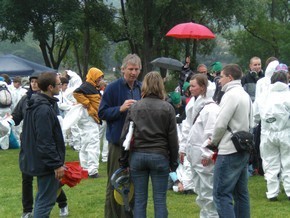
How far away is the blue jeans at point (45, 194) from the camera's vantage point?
6.91 metres

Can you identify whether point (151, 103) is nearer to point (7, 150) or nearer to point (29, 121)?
point (29, 121)

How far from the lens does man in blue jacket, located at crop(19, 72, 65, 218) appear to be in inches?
264

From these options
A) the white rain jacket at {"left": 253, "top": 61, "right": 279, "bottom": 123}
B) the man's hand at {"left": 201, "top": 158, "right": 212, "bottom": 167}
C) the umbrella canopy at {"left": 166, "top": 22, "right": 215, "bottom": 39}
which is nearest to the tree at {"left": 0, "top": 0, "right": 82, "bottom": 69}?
the umbrella canopy at {"left": 166, "top": 22, "right": 215, "bottom": 39}

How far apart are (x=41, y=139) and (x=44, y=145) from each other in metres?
0.07

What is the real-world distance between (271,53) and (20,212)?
53221 mm

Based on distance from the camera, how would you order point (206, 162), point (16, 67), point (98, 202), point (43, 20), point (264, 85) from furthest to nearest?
point (43, 20) < point (16, 67) < point (264, 85) < point (98, 202) < point (206, 162)

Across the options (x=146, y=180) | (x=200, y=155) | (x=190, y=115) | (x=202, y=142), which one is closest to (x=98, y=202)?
(x=190, y=115)

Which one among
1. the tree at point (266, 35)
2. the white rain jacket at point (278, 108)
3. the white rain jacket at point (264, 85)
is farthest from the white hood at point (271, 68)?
the tree at point (266, 35)

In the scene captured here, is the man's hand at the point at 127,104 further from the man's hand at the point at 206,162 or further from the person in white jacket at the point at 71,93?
the person in white jacket at the point at 71,93

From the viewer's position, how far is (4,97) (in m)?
16.4

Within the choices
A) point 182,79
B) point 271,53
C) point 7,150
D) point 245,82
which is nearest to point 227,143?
point 245,82

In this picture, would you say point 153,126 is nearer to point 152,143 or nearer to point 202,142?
point 152,143

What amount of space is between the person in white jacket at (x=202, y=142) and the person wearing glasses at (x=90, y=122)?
4.06 metres

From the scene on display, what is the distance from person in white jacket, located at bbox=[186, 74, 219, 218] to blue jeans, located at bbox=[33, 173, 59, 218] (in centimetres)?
178
